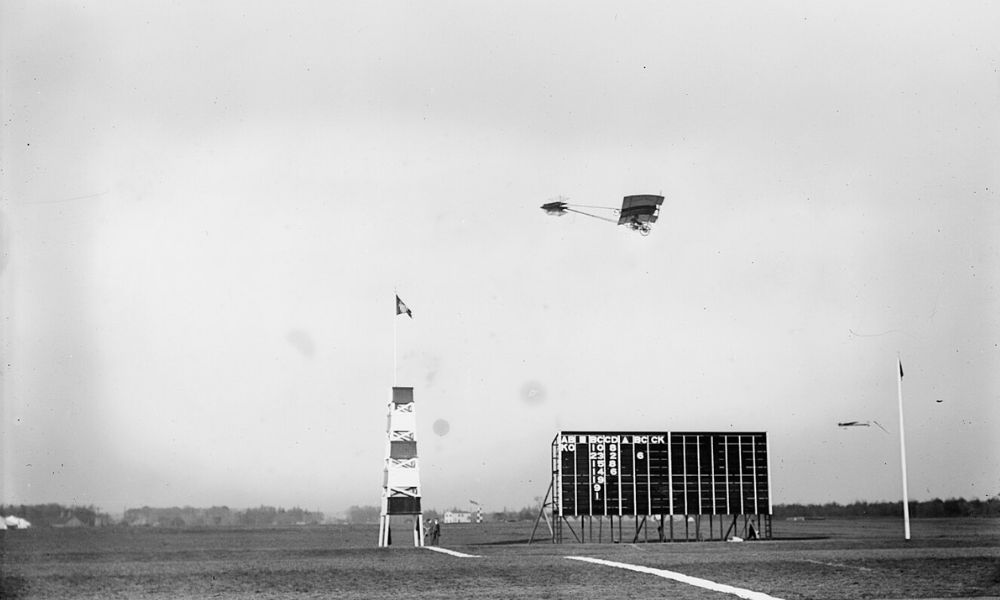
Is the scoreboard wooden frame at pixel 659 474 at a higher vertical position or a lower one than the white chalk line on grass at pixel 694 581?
higher

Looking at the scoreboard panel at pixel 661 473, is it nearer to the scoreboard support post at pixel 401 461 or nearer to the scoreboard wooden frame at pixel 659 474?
the scoreboard wooden frame at pixel 659 474

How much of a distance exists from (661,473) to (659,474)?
0.36ft

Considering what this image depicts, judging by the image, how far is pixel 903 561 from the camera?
30.1 m

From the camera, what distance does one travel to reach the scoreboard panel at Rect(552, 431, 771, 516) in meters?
49.5

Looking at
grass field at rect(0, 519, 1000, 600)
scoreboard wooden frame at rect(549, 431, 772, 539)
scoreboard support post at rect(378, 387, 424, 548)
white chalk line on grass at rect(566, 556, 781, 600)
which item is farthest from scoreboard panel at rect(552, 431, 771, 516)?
white chalk line on grass at rect(566, 556, 781, 600)

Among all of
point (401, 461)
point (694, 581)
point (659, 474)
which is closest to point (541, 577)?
point (694, 581)

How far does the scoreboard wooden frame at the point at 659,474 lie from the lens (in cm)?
4947

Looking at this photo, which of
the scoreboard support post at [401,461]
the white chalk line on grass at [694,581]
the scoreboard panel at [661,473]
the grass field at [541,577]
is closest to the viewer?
the white chalk line on grass at [694,581]

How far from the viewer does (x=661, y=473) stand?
49.9m

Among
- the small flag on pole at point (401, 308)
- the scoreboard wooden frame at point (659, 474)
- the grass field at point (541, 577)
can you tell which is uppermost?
the small flag on pole at point (401, 308)

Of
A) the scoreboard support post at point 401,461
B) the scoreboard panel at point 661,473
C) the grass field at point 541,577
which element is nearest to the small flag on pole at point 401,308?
the scoreboard support post at point 401,461

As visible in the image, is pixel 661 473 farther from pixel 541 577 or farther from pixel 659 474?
pixel 541 577

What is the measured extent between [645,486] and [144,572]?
982 inches

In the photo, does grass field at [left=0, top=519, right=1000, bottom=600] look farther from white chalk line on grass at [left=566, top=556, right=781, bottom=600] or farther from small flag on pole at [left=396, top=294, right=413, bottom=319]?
small flag on pole at [left=396, top=294, right=413, bottom=319]
